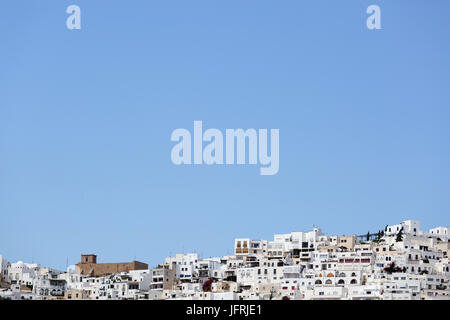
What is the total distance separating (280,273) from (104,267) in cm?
894

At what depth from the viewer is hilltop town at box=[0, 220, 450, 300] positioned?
34.0 metres

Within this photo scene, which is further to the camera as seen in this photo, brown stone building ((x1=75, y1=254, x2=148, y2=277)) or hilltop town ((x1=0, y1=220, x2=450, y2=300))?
brown stone building ((x1=75, y1=254, x2=148, y2=277))

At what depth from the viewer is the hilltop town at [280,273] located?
34031 mm

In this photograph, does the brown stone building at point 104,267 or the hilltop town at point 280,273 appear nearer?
the hilltop town at point 280,273

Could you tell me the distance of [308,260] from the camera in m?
40.2

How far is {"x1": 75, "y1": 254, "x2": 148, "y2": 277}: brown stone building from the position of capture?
42250mm

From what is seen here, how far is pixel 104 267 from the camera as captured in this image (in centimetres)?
4284

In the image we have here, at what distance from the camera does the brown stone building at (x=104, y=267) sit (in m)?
42.2

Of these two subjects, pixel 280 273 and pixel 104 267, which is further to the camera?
pixel 104 267

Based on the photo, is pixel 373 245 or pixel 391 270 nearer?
pixel 391 270
